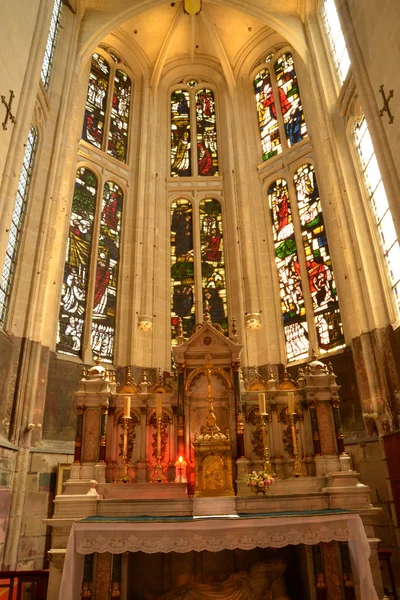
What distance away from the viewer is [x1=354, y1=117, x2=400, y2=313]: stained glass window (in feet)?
37.6

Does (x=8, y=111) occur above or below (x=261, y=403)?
above

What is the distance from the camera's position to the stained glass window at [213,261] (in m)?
15.4

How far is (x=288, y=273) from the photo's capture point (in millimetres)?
15055

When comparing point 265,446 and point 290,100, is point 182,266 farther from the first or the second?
point 265,446

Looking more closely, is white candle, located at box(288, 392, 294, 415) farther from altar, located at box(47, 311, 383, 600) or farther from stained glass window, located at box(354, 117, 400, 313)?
stained glass window, located at box(354, 117, 400, 313)

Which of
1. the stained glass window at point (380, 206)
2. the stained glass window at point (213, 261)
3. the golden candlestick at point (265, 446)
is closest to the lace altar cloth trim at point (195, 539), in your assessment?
the golden candlestick at point (265, 446)

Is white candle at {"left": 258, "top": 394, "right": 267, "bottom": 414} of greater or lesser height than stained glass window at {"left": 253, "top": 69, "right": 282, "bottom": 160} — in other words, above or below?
below

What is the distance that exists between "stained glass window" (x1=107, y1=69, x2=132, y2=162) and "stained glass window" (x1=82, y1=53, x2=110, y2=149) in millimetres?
387

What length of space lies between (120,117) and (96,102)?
3.55 feet

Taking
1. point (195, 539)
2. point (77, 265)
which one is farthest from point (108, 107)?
point (195, 539)

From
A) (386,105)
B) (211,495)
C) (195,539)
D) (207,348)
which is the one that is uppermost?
(386,105)

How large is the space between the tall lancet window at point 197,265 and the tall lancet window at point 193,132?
1.68 metres

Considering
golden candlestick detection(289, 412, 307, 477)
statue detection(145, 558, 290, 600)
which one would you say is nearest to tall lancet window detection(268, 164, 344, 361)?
golden candlestick detection(289, 412, 307, 477)

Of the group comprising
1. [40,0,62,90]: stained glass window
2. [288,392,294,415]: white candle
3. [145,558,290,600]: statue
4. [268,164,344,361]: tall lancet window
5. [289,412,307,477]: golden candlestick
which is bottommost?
[145,558,290,600]: statue
